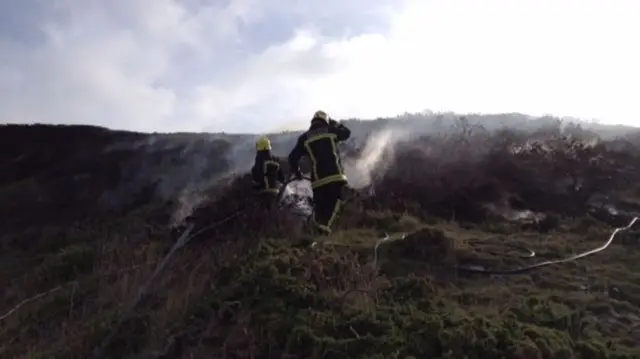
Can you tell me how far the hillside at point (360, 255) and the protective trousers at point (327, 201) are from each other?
32 centimetres

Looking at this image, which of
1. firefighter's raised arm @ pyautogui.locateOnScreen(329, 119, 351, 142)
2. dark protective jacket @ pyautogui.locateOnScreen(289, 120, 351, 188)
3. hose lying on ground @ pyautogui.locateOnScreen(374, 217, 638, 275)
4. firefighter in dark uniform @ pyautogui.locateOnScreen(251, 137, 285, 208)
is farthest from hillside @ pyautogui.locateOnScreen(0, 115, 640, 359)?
firefighter's raised arm @ pyautogui.locateOnScreen(329, 119, 351, 142)

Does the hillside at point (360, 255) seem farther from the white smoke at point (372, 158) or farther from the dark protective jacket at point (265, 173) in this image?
the dark protective jacket at point (265, 173)

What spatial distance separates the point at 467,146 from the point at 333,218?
4.61 m

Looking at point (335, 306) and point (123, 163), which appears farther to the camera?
point (123, 163)

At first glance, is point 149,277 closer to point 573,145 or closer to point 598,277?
point 598,277

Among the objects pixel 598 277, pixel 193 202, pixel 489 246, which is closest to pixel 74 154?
pixel 193 202

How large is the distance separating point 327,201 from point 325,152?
2.20 ft

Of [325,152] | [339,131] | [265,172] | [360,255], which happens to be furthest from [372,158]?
[360,255]

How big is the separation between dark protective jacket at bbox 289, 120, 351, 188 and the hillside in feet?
2.16

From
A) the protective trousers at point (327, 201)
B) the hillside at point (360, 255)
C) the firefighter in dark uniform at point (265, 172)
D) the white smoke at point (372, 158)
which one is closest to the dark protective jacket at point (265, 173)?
the firefighter in dark uniform at point (265, 172)

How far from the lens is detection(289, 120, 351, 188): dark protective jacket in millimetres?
9664

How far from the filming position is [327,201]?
9.70 metres

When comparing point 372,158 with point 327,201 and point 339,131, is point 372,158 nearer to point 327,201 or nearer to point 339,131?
point 339,131

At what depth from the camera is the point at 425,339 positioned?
17.7ft
